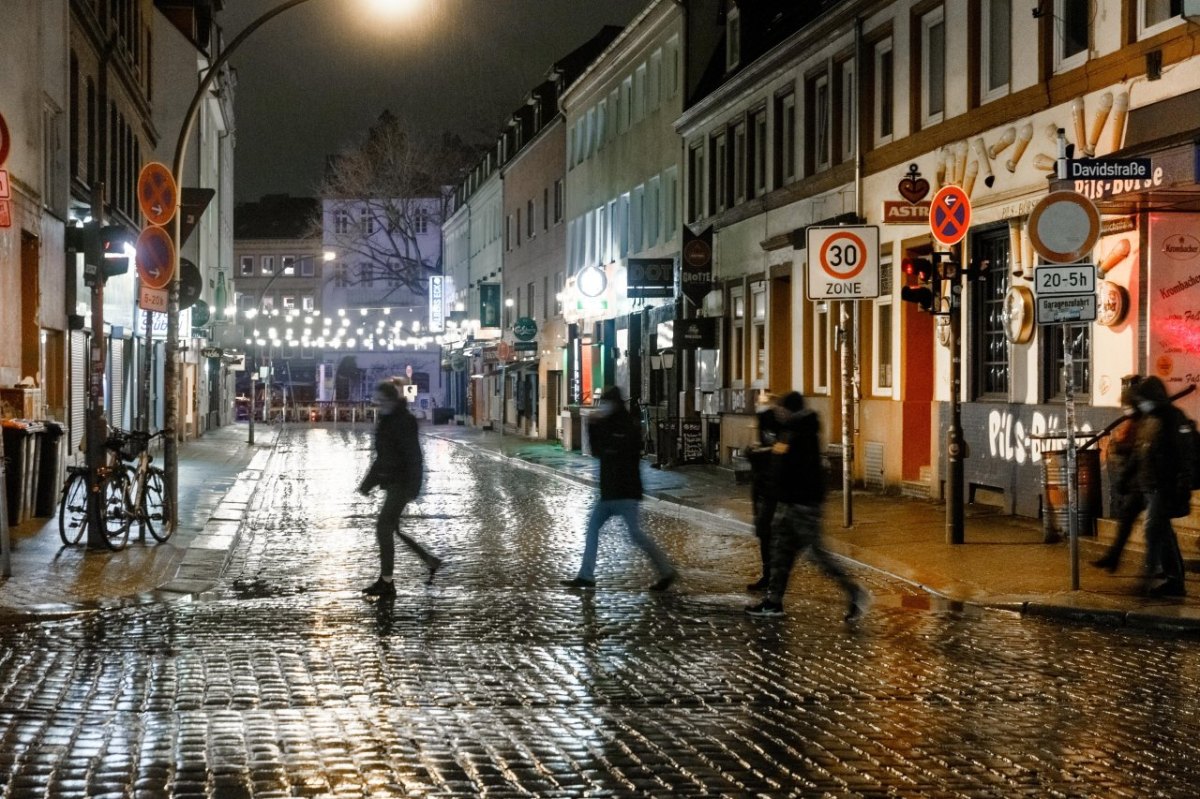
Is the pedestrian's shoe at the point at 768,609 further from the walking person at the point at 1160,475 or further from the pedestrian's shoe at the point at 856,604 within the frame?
the walking person at the point at 1160,475

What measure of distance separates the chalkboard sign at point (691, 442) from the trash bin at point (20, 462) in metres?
17.4

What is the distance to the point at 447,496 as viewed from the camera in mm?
27828

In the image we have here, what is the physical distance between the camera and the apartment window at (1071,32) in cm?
1983

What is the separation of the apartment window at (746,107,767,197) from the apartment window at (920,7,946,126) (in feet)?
28.0

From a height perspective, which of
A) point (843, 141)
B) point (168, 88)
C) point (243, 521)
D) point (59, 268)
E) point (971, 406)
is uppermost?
point (168, 88)

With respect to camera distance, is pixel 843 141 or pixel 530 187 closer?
pixel 843 141

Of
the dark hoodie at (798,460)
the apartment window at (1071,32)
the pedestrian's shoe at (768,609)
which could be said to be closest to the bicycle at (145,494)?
the pedestrian's shoe at (768,609)

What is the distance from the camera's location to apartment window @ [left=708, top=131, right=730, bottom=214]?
36844mm

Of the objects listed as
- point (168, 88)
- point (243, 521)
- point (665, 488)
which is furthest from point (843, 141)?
point (168, 88)

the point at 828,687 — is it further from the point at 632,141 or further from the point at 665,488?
the point at 632,141

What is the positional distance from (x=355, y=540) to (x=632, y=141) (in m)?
27.4

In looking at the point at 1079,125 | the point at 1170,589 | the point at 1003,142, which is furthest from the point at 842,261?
the point at 1170,589

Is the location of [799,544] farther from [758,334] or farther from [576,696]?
[758,334]

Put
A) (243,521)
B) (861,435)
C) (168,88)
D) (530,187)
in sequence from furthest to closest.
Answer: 1. (530,187)
2. (168,88)
3. (861,435)
4. (243,521)
